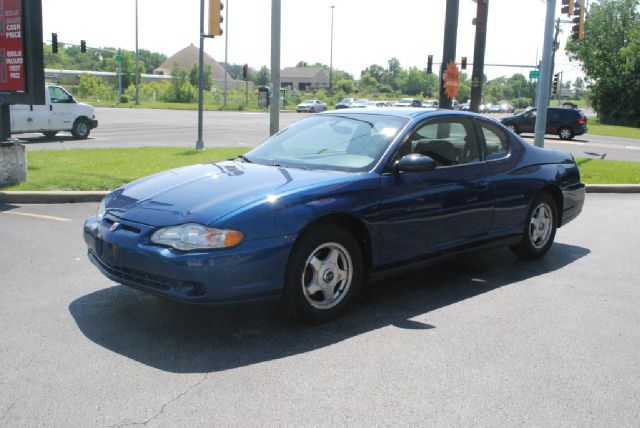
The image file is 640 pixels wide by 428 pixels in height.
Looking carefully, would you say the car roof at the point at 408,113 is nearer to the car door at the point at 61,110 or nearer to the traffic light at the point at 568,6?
the traffic light at the point at 568,6

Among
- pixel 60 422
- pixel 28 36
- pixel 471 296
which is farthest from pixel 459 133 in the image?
pixel 28 36

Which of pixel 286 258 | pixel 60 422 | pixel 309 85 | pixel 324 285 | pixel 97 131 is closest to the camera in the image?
pixel 60 422

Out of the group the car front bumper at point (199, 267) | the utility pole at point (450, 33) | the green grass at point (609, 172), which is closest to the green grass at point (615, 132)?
the green grass at point (609, 172)

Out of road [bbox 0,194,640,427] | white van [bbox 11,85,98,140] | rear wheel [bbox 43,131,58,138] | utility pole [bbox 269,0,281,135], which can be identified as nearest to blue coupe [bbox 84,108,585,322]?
road [bbox 0,194,640,427]

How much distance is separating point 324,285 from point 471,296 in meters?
1.54

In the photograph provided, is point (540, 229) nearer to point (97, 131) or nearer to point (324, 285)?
point (324, 285)

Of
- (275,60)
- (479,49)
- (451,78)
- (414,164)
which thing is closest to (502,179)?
(414,164)

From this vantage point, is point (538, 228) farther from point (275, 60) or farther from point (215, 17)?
point (215, 17)

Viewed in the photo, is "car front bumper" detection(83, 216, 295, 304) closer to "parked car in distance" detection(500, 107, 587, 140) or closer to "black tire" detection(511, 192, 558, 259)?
"black tire" detection(511, 192, 558, 259)

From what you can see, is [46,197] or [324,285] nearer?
[324,285]

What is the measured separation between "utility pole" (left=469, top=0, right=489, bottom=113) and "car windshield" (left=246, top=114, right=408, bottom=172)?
625 inches

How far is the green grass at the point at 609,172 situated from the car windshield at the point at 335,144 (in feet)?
29.5

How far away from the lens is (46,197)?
380 inches

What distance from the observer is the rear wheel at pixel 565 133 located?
31422 mm
